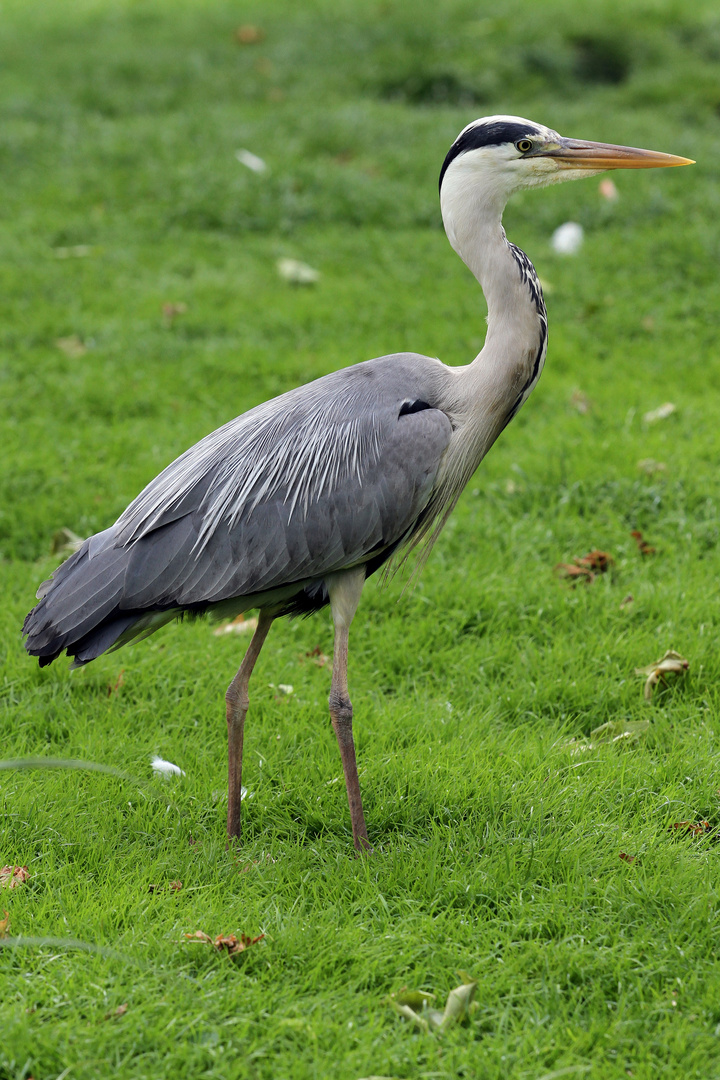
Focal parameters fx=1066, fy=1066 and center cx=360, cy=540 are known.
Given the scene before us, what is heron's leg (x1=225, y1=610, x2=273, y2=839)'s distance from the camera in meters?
3.82

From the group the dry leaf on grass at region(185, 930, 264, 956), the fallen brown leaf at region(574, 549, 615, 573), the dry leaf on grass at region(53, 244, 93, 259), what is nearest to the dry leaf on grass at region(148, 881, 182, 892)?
the dry leaf on grass at region(185, 930, 264, 956)

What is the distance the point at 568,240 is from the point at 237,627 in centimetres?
512

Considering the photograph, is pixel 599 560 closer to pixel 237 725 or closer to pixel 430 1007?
pixel 237 725

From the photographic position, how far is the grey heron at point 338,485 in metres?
3.73

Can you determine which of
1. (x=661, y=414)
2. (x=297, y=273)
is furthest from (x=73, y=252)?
(x=661, y=414)

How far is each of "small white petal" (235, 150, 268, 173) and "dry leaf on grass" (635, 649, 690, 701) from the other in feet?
22.4

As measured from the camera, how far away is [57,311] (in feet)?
26.5

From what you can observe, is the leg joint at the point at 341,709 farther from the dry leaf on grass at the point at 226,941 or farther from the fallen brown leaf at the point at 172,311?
the fallen brown leaf at the point at 172,311

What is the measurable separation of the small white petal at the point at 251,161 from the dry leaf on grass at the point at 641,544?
5.82m

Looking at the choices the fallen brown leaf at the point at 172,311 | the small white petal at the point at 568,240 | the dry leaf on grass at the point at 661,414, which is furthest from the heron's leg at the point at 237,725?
the small white petal at the point at 568,240

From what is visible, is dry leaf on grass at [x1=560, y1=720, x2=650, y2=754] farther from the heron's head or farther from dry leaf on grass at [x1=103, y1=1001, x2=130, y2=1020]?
the heron's head

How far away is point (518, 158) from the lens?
12.5ft

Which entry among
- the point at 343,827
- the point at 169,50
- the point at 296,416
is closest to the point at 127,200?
the point at 169,50

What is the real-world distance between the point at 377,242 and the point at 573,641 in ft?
17.0
